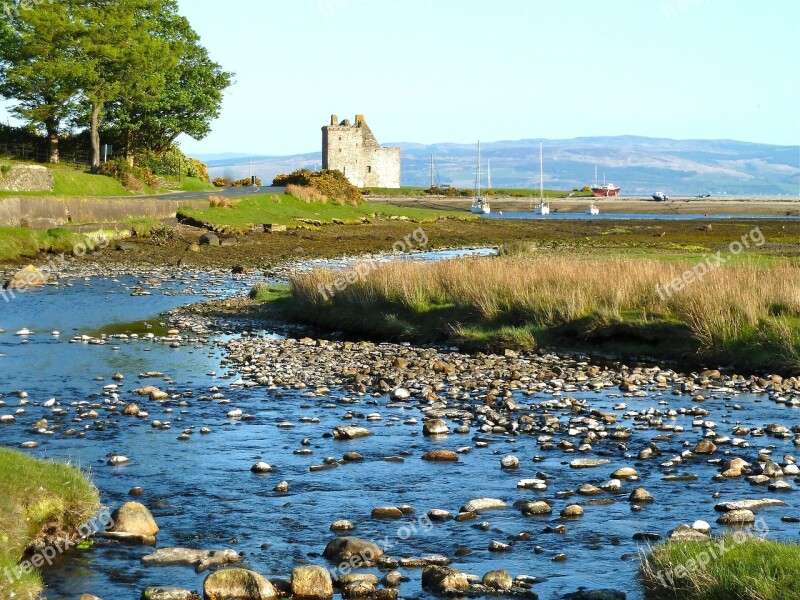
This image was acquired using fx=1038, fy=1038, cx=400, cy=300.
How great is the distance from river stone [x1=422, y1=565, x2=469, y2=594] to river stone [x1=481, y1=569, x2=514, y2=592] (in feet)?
0.66

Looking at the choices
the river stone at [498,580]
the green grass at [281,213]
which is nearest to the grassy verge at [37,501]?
the river stone at [498,580]

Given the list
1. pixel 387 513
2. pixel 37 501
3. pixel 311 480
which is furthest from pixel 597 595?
pixel 37 501

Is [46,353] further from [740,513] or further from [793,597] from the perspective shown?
[793,597]

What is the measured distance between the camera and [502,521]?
1215 centimetres

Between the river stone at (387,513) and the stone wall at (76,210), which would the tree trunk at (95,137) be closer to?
the stone wall at (76,210)

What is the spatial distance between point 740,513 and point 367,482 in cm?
478

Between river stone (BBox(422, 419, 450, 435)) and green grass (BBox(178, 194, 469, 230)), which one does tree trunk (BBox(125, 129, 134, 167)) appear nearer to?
green grass (BBox(178, 194, 469, 230))

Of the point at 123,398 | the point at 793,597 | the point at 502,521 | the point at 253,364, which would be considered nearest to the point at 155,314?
the point at 253,364

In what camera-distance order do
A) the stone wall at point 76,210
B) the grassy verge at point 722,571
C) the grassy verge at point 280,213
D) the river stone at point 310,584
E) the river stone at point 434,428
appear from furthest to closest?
the grassy verge at point 280,213
the stone wall at point 76,210
the river stone at point 434,428
the river stone at point 310,584
the grassy verge at point 722,571

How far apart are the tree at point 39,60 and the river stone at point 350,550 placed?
64.3m

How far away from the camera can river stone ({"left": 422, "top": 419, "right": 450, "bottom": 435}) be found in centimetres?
1650

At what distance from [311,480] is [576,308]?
13.0 m

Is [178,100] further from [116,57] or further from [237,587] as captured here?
[237,587]

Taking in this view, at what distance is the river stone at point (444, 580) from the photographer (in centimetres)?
1008
